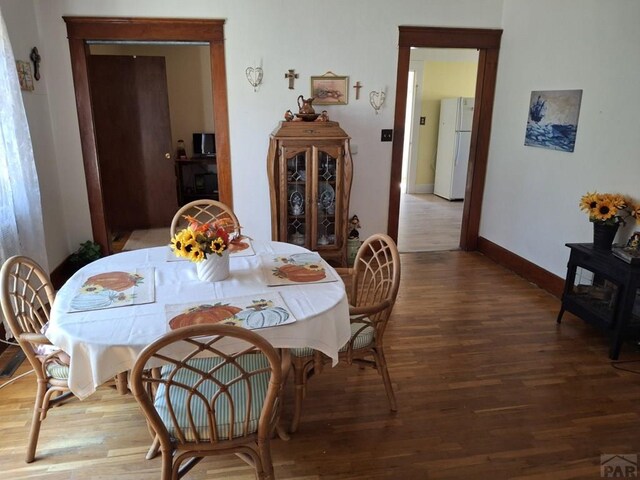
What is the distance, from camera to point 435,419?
2.27 metres

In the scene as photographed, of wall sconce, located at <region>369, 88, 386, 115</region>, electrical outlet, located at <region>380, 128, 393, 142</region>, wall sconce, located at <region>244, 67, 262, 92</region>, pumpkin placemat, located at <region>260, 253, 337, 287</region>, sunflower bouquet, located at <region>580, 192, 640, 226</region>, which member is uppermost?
wall sconce, located at <region>244, 67, 262, 92</region>

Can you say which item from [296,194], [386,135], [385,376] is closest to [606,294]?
[385,376]

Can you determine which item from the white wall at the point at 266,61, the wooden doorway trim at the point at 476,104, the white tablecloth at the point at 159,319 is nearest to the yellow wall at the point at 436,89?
the wooden doorway trim at the point at 476,104

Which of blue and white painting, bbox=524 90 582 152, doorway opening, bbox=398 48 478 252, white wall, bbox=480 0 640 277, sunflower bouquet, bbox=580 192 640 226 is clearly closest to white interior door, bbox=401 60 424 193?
doorway opening, bbox=398 48 478 252

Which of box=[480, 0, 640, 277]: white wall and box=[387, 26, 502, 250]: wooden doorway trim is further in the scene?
box=[387, 26, 502, 250]: wooden doorway trim

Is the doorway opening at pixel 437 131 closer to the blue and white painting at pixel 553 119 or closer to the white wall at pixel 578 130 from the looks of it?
the white wall at pixel 578 130

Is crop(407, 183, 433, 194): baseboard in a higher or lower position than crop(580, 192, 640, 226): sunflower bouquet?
lower

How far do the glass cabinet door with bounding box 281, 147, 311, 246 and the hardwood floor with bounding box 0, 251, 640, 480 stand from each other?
131 centimetres

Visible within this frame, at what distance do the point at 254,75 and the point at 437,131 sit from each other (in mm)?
4488

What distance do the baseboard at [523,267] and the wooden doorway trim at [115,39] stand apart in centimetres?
273

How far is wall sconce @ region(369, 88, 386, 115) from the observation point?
4.22 metres

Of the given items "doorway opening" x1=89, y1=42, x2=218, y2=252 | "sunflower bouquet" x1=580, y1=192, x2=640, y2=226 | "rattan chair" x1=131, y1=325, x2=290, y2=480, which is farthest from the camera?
"doorway opening" x1=89, y1=42, x2=218, y2=252

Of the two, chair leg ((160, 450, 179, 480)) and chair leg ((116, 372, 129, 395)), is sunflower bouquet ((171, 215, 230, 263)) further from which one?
chair leg ((160, 450, 179, 480))

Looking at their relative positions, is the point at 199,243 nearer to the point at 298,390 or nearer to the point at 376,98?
the point at 298,390
